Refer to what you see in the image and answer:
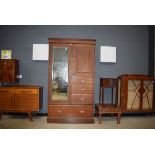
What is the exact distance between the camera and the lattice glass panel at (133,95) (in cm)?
422

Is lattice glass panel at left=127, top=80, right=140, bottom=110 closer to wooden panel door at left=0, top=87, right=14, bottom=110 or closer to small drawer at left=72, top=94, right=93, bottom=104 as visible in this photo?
small drawer at left=72, top=94, right=93, bottom=104

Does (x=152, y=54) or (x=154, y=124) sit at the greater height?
(x=152, y=54)

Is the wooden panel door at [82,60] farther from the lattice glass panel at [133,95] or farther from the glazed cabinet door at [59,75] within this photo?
the lattice glass panel at [133,95]

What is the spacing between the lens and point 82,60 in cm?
399

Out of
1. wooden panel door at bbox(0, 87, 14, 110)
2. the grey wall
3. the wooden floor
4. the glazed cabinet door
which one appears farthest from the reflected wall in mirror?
wooden panel door at bbox(0, 87, 14, 110)

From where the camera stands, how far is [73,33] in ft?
15.6

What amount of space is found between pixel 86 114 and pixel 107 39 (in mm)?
1965

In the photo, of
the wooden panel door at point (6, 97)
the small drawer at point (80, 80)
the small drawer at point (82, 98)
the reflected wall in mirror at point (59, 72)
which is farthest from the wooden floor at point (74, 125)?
the small drawer at point (80, 80)

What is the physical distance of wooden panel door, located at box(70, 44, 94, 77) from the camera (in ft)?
13.1

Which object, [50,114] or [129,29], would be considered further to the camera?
[129,29]

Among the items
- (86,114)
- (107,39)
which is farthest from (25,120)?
(107,39)

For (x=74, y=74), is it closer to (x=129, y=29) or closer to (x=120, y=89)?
(x=120, y=89)

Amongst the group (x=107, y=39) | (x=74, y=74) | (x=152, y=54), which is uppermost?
(x=107, y=39)

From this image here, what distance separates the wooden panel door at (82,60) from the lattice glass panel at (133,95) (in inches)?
37.5
